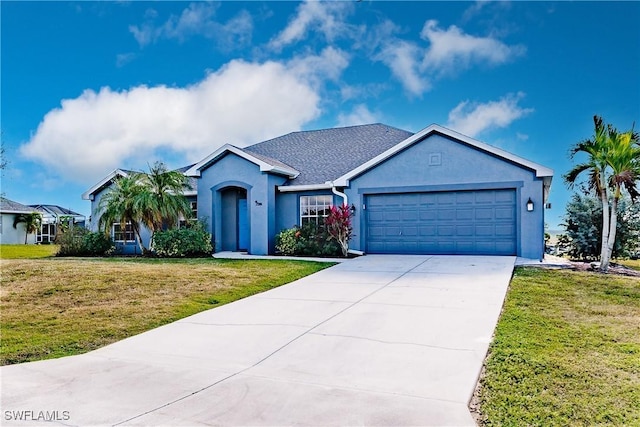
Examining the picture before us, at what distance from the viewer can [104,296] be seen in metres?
8.96

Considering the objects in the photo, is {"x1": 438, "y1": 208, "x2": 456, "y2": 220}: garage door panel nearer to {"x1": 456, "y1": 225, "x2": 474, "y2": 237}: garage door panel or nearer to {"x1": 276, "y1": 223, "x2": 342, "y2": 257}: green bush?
{"x1": 456, "y1": 225, "x2": 474, "y2": 237}: garage door panel

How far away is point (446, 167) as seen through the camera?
14.9 metres

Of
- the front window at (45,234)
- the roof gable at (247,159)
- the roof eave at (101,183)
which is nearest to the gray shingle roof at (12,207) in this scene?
the front window at (45,234)

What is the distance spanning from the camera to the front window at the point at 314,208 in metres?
16.8

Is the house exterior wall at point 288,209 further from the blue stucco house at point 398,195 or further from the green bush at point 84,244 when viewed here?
the green bush at point 84,244

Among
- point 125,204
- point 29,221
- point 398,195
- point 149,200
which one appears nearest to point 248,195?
point 149,200

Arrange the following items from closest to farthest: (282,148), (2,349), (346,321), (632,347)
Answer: (632,347)
(2,349)
(346,321)
(282,148)

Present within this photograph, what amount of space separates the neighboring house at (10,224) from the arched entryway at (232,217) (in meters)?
21.6

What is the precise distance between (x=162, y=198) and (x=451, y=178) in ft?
35.8

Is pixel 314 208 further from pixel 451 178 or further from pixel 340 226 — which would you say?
pixel 451 178

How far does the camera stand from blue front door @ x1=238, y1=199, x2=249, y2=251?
18.0 m

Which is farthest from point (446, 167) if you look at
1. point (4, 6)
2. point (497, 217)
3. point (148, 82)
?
point (4, 6)

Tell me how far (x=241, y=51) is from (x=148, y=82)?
4.00 meters

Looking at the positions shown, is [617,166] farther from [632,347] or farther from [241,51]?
[241,51]
